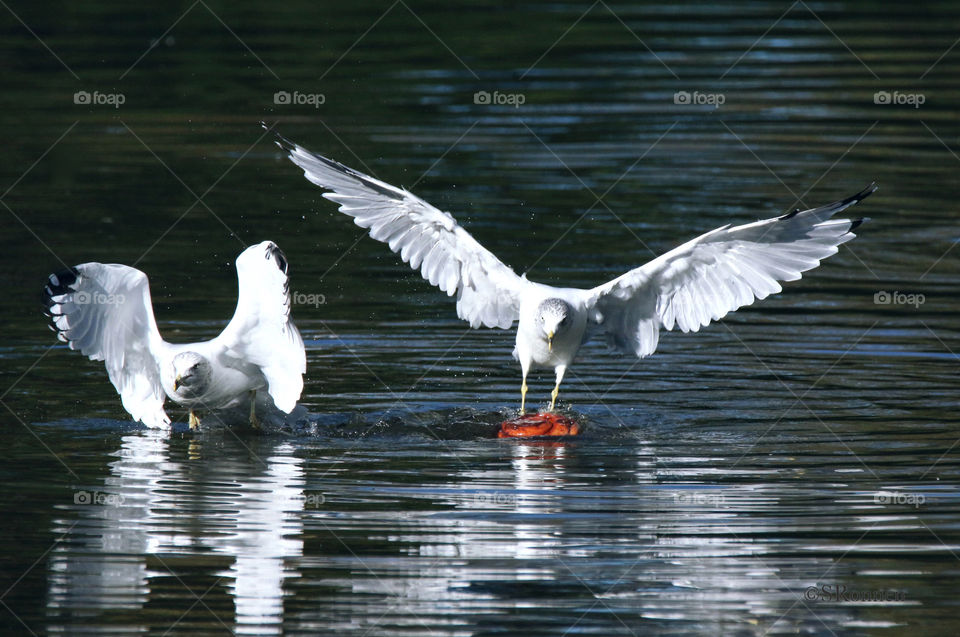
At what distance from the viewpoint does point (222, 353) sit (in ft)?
36.5

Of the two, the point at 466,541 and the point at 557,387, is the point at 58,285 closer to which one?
the point at 557,387

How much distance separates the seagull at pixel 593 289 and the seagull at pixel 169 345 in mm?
1329

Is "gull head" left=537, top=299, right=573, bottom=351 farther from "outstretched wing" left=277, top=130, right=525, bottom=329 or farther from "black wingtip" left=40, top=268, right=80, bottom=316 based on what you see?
"black wingtip" left=40, top=268, right=80, bottom=316

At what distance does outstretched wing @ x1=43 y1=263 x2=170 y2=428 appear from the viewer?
10.9 meters

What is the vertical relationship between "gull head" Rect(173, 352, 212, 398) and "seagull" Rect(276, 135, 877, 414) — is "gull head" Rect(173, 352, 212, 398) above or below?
below

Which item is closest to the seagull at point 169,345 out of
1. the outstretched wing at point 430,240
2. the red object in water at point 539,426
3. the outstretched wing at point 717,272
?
the outstretched wing at point 430,240

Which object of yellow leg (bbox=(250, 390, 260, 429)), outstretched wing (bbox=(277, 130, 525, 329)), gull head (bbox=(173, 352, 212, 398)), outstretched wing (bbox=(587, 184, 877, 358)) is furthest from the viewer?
outstretched wing (bbox=(277, 130, 525, 329))

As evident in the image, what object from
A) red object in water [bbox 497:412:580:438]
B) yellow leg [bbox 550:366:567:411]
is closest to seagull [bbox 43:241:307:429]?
red object in water [bbox 497:412:580:438]

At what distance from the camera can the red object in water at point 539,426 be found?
37.1 ft

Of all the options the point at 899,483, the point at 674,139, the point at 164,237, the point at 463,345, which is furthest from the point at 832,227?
the point at 674,139

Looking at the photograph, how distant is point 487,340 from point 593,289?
2.27 metres

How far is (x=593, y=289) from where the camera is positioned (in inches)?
479

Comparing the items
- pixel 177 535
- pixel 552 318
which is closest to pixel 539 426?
pixel 552 318

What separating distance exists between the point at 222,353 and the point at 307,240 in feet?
19.9
